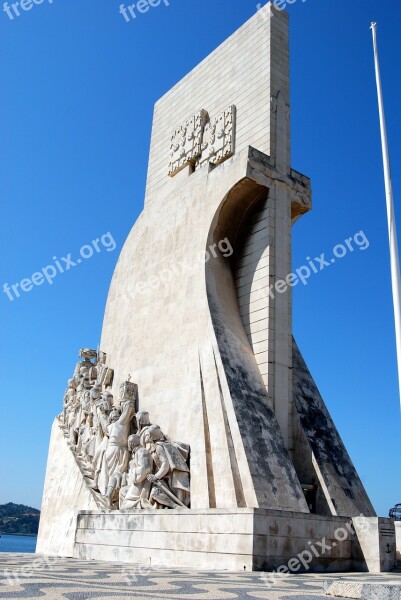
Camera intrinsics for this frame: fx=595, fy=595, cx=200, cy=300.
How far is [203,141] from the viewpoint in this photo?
1169cm

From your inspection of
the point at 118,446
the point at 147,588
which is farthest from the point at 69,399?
the point at 147,588

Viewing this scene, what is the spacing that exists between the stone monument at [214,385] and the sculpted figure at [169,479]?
0.02m

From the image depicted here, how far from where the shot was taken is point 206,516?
7.05 m

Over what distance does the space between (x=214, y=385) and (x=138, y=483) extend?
1765 millimetres

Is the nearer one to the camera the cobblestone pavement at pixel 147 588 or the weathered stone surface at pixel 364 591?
the weathered stone surface at pixel 364 591

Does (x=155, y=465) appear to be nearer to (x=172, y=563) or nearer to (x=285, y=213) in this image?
(x=172, y=563)

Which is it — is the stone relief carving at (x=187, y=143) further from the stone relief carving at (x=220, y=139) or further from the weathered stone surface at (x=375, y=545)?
the weathered stone surface at (x=375, y=545)

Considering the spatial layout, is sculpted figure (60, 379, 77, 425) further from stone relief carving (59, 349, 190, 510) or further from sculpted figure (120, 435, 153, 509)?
sculpted figure (120, 435, 153, 509)

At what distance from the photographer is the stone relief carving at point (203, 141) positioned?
36.1 ft

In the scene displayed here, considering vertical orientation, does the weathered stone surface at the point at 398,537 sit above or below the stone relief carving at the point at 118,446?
below

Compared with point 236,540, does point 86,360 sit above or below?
→ above

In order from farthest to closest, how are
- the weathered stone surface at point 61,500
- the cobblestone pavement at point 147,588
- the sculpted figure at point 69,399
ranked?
the sculpted figure at point 69,399 → the weathered stone surface at point 61,500 → the cobblestone pavement at point 147,588

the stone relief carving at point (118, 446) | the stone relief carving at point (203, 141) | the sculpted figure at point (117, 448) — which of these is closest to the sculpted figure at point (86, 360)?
the stone relief carving at point (118, 446)

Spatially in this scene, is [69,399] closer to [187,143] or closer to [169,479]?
[169,479]
